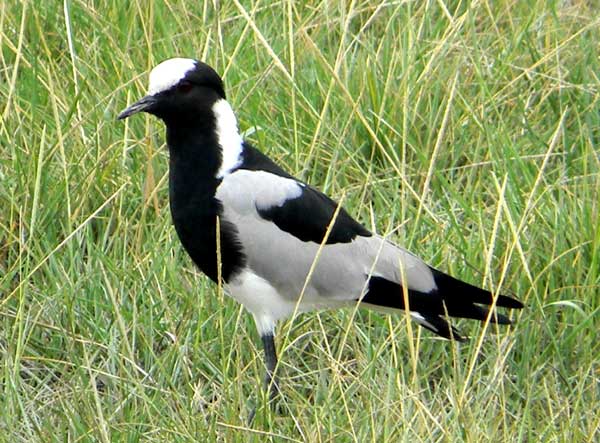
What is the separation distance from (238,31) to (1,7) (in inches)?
30.6

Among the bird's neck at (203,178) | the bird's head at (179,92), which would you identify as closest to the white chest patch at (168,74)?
the bird's head at (179,92)

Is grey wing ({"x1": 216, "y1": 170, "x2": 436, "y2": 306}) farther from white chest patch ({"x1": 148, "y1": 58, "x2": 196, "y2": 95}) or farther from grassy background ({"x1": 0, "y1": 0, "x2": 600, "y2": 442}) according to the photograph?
white chest patch ({"x1": 148, "y1": 58, "x2": 196, "y2": 95})

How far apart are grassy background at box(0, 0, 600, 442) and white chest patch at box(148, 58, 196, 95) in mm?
351

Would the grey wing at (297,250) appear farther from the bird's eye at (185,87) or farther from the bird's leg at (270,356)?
the bird's eye at (185,87)

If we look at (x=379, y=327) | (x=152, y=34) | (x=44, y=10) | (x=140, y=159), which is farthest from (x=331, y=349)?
(x=44, y=10)

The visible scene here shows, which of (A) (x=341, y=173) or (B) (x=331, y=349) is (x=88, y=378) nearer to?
(B) (x=331, y=349)

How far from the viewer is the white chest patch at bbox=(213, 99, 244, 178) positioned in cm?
350

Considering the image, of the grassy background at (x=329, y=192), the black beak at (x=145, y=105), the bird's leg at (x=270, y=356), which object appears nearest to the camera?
the grassy background at (x=329, y=192)

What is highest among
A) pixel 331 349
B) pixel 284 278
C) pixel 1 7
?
pixel 1 7

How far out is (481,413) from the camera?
331 cm

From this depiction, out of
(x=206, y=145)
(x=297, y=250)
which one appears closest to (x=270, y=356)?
(x=297, y=250)

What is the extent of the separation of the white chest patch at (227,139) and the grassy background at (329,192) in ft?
1.06

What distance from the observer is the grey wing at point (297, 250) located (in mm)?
3467

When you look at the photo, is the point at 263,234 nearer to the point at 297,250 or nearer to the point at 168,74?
the point at 297,250
